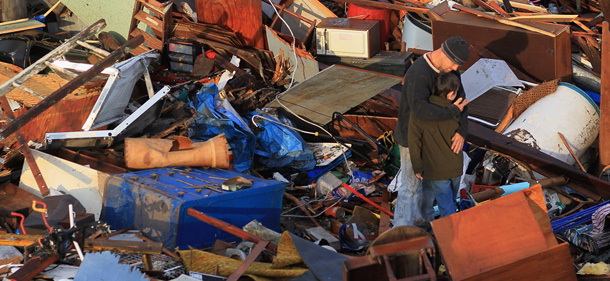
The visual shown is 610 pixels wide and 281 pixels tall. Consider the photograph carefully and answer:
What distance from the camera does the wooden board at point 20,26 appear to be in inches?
340

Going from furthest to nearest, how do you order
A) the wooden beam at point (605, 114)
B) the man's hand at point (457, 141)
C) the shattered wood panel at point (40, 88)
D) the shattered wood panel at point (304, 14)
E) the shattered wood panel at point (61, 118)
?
the shattered wood panel at point (304, 14), the shattered wood panel at point (40, 88), the wooden beam at point (605, 114), the shattered wood panel at point (61, 118), the man's hand at point (457, 141)

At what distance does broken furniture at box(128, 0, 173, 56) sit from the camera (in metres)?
8.27

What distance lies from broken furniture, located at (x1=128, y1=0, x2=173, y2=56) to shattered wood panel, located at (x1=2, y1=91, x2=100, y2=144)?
2.00 meters

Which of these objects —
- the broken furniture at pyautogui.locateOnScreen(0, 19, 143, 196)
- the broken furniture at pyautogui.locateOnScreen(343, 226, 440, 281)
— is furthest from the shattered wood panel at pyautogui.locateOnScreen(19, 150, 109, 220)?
the broken furniture at pyautogui.locateOnScreen(343, 226, 440, 281)

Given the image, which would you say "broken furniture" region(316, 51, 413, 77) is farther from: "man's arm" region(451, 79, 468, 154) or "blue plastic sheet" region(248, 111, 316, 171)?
"man's arm" region(451, 79, 468, 154)

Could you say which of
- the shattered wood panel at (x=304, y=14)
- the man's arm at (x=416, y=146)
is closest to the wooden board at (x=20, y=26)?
the shattered wood panel at (x=304, y=14)

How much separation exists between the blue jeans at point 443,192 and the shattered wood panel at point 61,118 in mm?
3410

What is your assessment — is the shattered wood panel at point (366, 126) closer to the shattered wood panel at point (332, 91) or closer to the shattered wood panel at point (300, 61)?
the shattered wood panel at point (332, 91)

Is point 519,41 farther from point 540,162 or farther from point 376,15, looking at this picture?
point 376,15

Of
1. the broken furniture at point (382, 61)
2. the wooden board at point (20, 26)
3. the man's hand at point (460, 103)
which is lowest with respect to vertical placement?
the broken furniture at point (382, 61)

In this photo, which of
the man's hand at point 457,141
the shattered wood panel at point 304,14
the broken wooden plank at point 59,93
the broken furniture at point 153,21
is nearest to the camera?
the man's hand at point 457,141

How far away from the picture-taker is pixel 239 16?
8.68m

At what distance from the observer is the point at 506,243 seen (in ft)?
11.4

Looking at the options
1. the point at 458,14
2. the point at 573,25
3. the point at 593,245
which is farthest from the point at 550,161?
the point at 573,25
